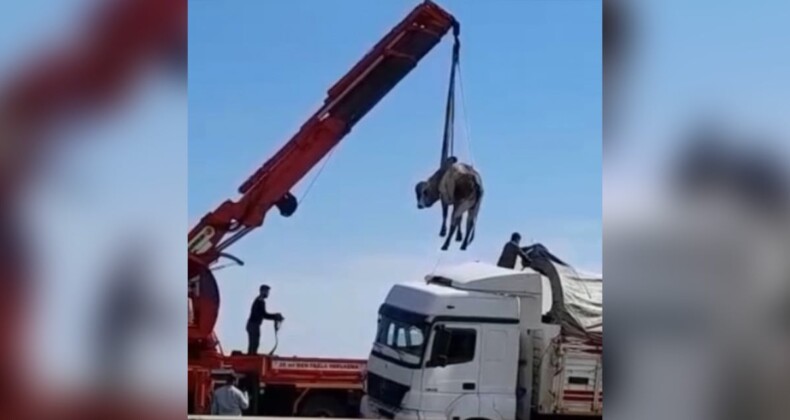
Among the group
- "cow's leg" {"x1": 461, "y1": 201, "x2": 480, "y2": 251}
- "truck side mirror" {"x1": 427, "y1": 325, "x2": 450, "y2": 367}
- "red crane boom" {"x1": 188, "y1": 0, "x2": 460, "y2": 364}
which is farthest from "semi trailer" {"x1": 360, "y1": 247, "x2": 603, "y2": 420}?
"red crane boom" {"x1": 188, "y1": 0, "x2": 460, "y2": 364}

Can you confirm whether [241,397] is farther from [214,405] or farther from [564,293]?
[564,293]

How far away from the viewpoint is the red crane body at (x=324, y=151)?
3.87 m

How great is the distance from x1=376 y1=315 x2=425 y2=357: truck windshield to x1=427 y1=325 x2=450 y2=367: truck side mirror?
0.06 metres

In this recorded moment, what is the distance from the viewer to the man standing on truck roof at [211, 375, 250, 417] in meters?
3.75

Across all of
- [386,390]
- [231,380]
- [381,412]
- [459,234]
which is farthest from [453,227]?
[231,380]

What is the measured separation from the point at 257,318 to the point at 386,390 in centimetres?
66

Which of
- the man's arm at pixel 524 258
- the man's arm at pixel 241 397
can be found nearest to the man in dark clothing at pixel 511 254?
the man's arm at pixel 524 258

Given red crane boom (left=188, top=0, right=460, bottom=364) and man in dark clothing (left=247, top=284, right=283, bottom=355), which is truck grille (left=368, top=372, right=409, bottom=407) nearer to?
man in dark clothing (left=247, top=284, right=283, bottom=355)

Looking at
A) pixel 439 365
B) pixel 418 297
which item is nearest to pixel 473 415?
pixel 439 365

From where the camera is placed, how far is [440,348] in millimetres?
3814

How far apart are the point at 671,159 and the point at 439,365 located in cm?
332

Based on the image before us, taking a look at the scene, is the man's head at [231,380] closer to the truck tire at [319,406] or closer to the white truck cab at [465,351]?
the truck tire at [319,406]

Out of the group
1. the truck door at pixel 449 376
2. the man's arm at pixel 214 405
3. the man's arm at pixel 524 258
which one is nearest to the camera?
the man's arm at pixel 214 405

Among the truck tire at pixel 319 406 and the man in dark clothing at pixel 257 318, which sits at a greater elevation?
the man in dark clothing at pixel 257 318
